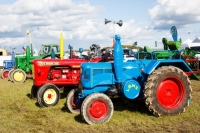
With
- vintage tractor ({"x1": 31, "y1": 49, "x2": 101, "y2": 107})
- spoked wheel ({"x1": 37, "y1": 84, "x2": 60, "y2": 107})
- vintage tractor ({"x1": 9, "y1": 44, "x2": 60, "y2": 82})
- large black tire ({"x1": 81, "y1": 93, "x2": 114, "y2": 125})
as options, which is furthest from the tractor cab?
large black tire ({"x1": 81, "y1": 93, "x2": 114, "y2": 125})

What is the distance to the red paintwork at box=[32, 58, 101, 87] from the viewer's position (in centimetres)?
828

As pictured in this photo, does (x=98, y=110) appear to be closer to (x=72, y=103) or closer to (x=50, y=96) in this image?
(x=72, y=103)

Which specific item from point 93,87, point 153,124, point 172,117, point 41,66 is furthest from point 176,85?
point 41,66

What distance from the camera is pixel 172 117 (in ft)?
18.0

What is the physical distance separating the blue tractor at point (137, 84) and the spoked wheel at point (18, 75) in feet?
29.8

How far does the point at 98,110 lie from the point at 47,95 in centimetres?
263

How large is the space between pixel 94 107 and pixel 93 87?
2.01 ft

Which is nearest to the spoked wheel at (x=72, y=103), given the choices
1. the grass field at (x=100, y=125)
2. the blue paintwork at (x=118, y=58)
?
the grass field at (x=100, y=125)

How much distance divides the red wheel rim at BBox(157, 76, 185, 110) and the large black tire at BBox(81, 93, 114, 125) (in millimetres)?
1161

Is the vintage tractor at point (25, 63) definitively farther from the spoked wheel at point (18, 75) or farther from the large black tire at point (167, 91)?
the large black tire at point (167, 91)

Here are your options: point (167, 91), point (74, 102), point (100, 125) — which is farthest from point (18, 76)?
point (167, 91)

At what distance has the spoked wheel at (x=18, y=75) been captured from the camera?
46.5 feet

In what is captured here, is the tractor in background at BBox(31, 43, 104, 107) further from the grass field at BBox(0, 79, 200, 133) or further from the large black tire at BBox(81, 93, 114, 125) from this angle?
the large black tire at BBox(81, 93, 114, 125)

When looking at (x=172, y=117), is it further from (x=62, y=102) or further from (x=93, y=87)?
(x=62, y=102)
